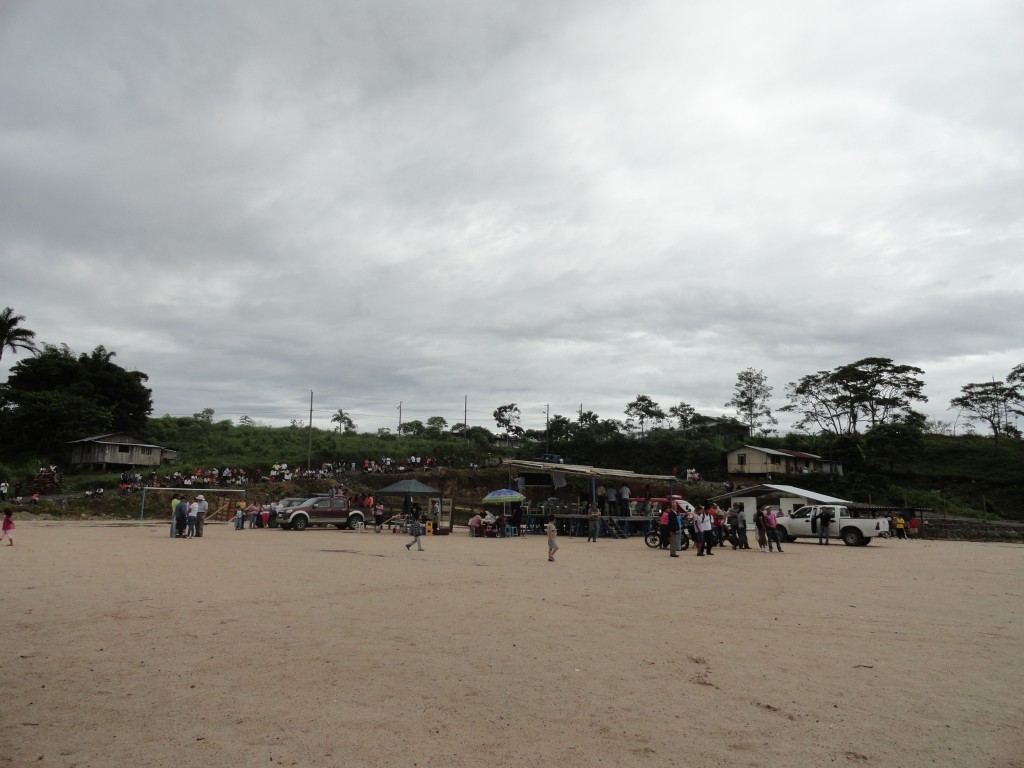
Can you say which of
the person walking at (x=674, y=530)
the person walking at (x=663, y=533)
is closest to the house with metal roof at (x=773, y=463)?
the person walking at (x=663, y=533)

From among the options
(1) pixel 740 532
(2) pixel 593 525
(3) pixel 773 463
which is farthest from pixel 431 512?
(3) pixel 773 463

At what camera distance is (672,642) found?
7.78 meters

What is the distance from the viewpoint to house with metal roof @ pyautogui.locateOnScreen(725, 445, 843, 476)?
54375 mm

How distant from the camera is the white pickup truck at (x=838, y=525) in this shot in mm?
24734

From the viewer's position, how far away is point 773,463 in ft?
180

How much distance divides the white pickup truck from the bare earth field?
1244cm

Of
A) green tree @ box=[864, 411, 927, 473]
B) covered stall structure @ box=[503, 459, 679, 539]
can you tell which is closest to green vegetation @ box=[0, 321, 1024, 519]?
green tree @ box=[864, 411, 927, 473]

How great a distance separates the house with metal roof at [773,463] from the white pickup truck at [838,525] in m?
27.1

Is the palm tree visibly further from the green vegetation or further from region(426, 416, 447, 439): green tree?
region(426, 416, 447, 439): green tree

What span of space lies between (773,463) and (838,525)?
99.4 feet

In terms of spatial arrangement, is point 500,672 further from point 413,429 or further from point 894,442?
point 413,429

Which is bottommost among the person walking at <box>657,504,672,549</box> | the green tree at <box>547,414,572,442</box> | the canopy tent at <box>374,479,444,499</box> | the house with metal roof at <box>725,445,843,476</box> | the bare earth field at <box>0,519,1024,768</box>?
the bare earth field at <box>0,519,1024,768</box>

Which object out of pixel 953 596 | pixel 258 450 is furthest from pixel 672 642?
pixel 258 450

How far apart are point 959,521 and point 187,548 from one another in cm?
3464
